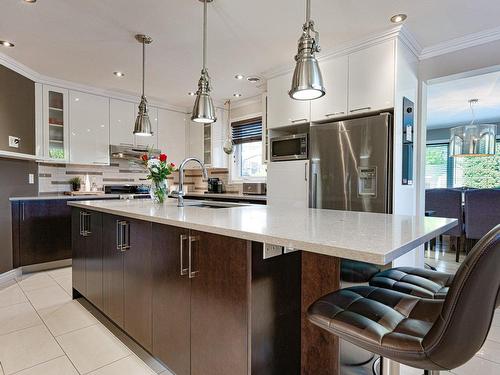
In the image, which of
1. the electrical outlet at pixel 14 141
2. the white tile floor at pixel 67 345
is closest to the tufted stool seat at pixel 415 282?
the white tile floor at pixel 67 345

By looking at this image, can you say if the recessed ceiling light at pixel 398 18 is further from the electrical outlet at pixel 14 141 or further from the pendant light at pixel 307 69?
the electrical outlet at pixel 14 141

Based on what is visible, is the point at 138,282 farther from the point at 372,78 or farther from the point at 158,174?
the point at 372,78

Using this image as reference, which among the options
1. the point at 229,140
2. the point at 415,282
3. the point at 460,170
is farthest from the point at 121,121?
the point at 460,170

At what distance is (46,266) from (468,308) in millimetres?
4376

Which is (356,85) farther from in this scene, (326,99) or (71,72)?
(71,72)

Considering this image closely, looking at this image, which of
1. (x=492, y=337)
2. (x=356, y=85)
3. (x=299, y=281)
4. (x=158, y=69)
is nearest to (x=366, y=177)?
(x=356, y=85)

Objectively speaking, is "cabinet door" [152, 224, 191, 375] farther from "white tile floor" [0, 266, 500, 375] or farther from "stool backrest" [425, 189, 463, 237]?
"stool backrest" [425, 189, 463, 237]

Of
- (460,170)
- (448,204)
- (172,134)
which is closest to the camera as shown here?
(448,204)

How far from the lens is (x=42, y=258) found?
3682 mm

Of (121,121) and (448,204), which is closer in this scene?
(448,204)

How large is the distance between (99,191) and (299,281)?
13.7 feet

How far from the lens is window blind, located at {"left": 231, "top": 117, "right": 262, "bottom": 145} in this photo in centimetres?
480

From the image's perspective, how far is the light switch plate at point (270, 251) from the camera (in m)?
1.21

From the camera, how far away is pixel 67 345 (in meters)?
1.99
